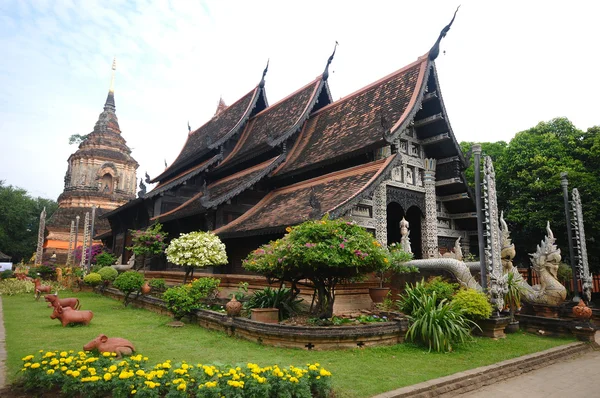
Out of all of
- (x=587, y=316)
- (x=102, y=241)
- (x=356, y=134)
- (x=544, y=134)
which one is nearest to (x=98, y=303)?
(x=356, y=134)

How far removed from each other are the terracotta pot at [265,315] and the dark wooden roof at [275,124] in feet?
24.6

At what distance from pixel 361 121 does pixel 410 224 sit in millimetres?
4315

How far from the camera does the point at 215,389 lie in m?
4.29

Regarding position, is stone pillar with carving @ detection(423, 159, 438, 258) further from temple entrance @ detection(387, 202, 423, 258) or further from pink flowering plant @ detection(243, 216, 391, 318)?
pink flowering plant @ detection(243, 216, 391, 318)

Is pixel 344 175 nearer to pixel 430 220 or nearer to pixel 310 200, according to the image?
pixel 310 200

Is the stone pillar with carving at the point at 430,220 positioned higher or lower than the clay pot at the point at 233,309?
higher

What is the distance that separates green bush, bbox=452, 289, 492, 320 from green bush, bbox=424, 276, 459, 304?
0.20 metres

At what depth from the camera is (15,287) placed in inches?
741

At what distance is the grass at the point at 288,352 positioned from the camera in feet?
19.0

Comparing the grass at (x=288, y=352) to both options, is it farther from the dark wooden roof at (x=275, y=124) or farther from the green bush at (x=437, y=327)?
the dark wooden roof at (x=275, y=124)

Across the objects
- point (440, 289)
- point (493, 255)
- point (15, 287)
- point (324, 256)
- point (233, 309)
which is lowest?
point (15, 287)

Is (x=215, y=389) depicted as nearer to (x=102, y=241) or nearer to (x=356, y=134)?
(x=356, y=134)

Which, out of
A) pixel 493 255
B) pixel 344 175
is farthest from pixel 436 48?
pixel 493 255

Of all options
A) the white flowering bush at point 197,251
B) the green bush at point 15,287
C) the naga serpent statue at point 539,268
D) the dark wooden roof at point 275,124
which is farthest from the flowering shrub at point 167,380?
the green bush at point 15,287
